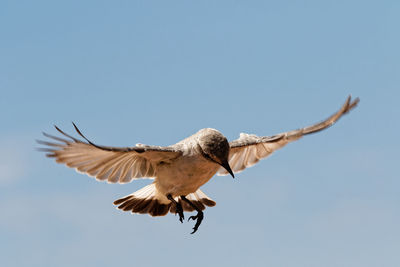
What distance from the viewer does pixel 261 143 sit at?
12.3 metres

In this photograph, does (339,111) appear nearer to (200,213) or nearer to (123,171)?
(200,213)

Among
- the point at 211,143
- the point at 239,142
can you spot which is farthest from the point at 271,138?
the point at 211,143

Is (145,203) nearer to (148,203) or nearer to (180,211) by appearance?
(148,203)

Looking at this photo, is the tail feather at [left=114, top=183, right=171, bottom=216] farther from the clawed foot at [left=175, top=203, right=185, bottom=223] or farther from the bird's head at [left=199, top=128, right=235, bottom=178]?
the bird's head at [left=199, top=128, right=235, bottom=178]

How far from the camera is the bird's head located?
10688mm

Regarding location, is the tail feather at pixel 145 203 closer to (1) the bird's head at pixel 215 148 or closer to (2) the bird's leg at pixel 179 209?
(2) the bird's leg at pixel 179 209

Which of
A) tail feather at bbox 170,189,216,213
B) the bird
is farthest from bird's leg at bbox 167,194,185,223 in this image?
tail feather at bbox 170,189,216,213

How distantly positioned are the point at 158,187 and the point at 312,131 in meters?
2.88

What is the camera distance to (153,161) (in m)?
11.5

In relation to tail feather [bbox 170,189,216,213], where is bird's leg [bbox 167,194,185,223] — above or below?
below

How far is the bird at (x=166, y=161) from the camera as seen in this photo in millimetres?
10773

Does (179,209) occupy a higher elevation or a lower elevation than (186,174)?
lower

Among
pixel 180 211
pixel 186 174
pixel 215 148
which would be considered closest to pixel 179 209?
pixel 180 211

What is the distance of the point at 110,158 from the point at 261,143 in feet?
9.24
